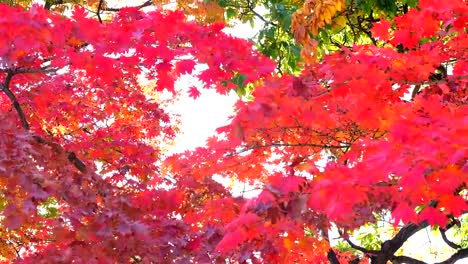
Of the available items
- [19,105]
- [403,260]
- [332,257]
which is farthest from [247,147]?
[403,260]

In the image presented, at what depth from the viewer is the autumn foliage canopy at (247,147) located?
10.8ft

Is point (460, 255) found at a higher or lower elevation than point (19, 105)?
higher

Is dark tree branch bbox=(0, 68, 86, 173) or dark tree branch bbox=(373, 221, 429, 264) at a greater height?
dark tree branch bbox=(373, 221, 429, 264)

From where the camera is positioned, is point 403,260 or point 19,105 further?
point 403,260

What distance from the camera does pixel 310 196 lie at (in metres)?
3.25

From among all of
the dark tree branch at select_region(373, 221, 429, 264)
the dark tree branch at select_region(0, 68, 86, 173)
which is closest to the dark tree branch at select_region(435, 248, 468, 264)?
the dark tree branch at select_region(373, 221, 429, 264)

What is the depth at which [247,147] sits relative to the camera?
6.12 m

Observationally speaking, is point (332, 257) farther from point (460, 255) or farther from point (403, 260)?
point (460, 255)

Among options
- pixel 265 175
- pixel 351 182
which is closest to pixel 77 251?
pixel 351 182

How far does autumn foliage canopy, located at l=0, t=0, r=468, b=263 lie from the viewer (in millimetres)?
3301

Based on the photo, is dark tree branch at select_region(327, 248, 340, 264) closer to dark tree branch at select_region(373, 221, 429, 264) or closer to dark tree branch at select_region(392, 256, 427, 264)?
dark tree branch at select_region(373, 221, 429, 264)

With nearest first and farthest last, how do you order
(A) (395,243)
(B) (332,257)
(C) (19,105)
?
(C) (19,105) < (A) (395,243) < (B) (332,257)

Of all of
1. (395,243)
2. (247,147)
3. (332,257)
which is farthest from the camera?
(332,257)

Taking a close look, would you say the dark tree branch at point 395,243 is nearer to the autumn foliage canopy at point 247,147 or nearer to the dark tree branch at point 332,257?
the dark tree branch at point 332,257
